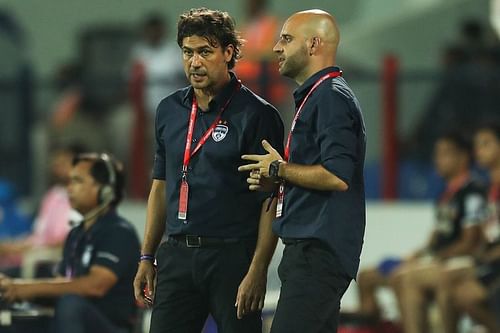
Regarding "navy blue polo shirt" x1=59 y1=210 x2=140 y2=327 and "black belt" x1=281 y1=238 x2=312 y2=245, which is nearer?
"black belt" x1=281 y1=238 x2=312 y2=245

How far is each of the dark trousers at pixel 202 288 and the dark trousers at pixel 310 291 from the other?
0.26 meters

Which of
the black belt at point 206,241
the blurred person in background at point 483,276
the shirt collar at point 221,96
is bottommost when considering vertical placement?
the blurred person in background at point 483,276

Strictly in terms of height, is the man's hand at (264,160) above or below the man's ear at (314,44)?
below

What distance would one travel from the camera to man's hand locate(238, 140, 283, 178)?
18.8 ft

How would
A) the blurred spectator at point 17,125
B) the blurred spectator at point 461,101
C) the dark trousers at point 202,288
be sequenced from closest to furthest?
1. the dark trousers at point 202,288
2. the blurred spectator at point 461,101
3. the blurred spectator at point 17,125

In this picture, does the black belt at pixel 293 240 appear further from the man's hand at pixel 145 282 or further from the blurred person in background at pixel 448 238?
the blurred person in background at pixel 448 238

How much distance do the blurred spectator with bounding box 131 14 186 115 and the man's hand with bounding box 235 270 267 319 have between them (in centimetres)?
635

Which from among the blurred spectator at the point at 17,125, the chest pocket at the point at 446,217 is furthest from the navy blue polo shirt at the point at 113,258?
the blurred spectator at the point at 17,125

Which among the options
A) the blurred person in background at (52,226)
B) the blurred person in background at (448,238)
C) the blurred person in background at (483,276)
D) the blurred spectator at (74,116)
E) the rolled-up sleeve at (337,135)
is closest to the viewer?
the rolled-up sleeve at (337,135)

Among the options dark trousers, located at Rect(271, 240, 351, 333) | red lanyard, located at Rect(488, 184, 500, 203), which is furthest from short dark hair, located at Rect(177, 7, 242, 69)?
red lanyard, located at Rect(488, 184, 500, 203)

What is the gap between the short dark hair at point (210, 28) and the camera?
19.7ft

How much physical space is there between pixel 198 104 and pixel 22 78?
686 cm

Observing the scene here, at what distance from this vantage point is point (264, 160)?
5.74 m

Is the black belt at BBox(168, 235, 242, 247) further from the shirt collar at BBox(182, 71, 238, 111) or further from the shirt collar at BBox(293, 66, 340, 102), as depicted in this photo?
the shirt collar at BBox(293, 66, 340, 102)
